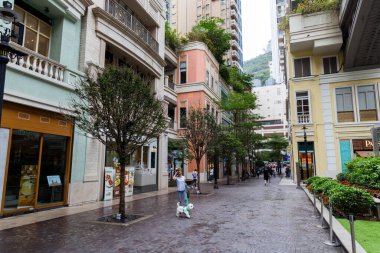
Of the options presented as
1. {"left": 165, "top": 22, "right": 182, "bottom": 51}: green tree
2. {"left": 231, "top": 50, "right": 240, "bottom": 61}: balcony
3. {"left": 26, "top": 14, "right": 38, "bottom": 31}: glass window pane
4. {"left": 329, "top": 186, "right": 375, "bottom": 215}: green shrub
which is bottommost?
{"left": 329, "top": 186, "right": 375, "bottom": 215}: green shrub

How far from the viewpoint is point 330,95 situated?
25.5m

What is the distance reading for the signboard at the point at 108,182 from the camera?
555 inches

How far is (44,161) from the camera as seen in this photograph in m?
11.1

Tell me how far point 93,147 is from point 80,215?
4280mm

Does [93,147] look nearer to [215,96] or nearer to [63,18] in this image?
[63,18]

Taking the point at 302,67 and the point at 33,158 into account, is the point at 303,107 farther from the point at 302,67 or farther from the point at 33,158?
the point at 33,158

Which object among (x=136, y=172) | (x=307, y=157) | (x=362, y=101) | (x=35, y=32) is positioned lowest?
(x=136, y=172)

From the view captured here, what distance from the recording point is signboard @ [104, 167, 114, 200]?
14086 millimetres

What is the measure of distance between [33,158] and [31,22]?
5676mm

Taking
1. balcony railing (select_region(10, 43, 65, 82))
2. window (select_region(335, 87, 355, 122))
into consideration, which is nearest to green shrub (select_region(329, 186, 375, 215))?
balcony railing (select_region(10, 43, 65, 82))

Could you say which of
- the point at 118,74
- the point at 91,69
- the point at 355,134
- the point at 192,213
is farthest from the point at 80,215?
the point at 355,134

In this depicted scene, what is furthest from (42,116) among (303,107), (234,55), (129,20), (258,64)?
(258,64)

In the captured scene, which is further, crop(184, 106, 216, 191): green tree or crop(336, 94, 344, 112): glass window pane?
crop(336, 94, 344, 112): glass window pane

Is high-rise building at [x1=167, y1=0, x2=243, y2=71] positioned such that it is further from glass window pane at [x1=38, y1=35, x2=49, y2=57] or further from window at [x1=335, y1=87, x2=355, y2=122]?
glass window pane at [x1=38, y1=35, x2=49, y2=57]
